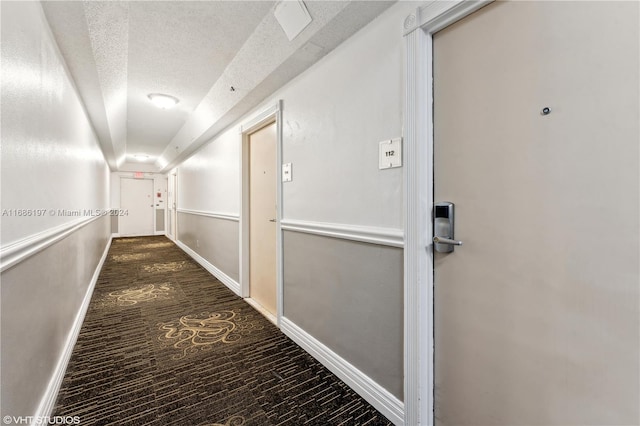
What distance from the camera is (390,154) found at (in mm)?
1523

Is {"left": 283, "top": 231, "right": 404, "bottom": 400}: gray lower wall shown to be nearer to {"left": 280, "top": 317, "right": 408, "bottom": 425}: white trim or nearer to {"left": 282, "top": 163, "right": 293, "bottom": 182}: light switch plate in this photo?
{"left": 280, "top": 317, "right": 408, "bottom": 425}: white trim

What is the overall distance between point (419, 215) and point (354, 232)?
1.55ft

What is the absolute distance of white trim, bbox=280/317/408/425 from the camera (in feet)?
5.04

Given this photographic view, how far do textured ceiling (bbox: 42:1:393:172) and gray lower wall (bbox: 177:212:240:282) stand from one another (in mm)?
1479

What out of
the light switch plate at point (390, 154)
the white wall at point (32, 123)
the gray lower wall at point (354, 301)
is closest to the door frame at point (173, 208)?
the white wall at point (32, 123)

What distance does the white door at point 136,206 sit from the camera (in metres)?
9.41

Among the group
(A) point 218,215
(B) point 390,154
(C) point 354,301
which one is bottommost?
(C) point 354,301

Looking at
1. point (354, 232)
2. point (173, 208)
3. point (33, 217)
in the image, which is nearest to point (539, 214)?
point (354, 232)

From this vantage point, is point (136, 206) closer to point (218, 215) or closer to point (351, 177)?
point (218, 215)

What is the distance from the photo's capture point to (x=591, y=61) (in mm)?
925

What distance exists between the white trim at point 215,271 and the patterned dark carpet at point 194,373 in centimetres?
38

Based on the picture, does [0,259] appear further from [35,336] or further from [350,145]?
[350,145]

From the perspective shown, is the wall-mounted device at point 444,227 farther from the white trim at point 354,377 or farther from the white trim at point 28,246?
the white trim at point 28,246

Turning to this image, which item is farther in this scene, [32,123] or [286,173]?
[286,173]
